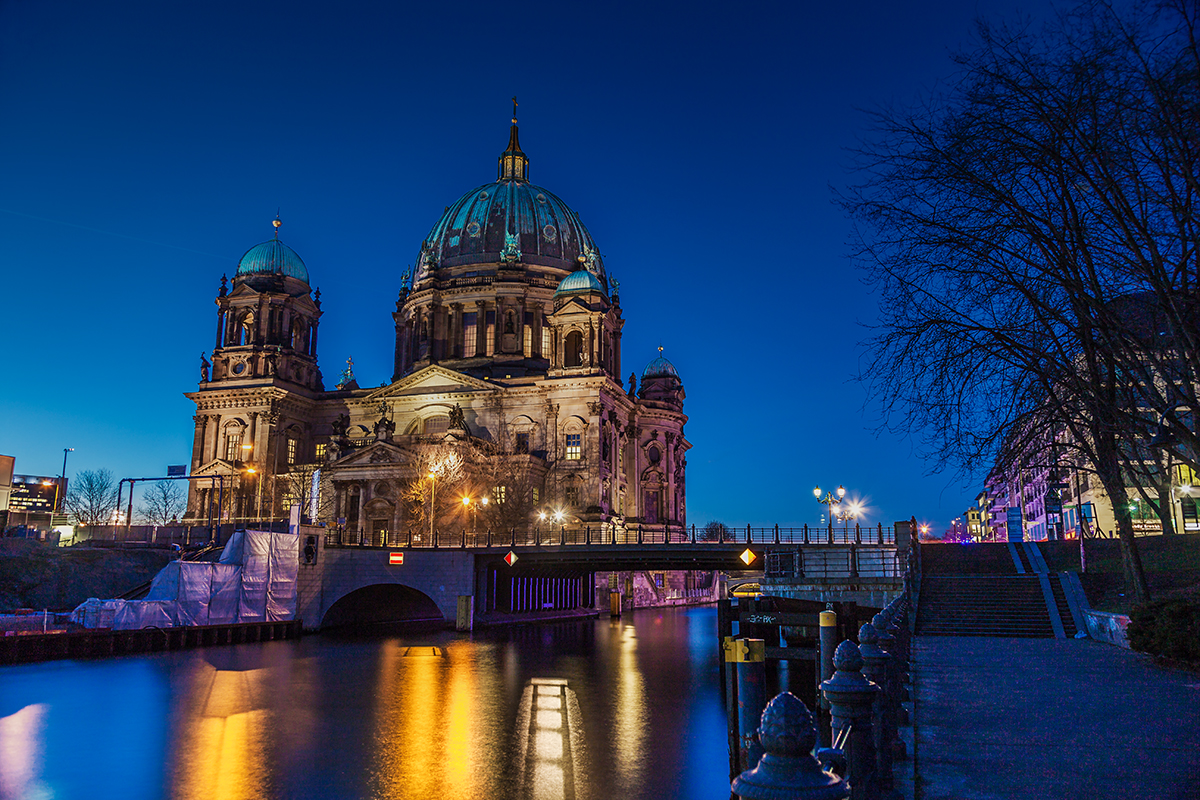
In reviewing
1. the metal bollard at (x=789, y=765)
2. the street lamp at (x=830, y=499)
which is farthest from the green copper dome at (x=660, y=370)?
the metal bollard at (x=789, y=765)

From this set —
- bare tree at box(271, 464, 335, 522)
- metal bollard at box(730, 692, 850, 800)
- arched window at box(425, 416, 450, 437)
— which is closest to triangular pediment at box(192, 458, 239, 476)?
bare tree at box(271, 464, 335, 522)

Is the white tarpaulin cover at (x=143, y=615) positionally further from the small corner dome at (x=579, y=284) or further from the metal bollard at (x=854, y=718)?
the small corner dome at (x=579, y=284)

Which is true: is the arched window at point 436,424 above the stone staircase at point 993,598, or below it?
above

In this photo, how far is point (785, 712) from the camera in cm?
470

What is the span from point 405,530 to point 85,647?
114ft

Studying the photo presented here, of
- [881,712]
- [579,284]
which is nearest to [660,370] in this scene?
[579,284]

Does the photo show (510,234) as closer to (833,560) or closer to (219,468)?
(219,468)

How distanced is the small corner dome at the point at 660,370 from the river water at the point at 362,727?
69101 millimetres

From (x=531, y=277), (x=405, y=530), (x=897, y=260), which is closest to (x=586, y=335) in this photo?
(x=531, y=277)

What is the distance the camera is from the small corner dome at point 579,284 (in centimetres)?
8656

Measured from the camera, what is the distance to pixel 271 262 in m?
90.2

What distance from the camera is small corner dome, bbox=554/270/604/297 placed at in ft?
284

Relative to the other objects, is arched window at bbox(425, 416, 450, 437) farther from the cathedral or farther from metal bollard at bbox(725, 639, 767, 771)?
metal bollard at bbox(725, 639, 767, 771)

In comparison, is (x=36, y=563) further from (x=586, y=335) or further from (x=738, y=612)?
(x=586, y=335)
